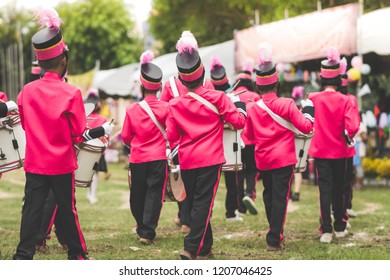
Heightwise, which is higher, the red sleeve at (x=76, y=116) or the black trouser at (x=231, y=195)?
the red sleeve at (x=76, y=116)

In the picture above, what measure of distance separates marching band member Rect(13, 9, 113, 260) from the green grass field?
3.90ft

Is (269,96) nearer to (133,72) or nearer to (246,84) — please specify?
(246,84)

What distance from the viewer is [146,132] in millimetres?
8375

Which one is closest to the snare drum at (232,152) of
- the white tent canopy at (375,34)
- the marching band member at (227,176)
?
the marching band member at (227,176)

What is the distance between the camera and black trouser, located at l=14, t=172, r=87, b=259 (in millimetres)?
6055

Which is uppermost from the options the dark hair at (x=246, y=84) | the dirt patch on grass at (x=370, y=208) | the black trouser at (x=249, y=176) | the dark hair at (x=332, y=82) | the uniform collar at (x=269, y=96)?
the uniform collar at (x=269, y=96)

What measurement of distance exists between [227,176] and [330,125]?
83.9 inches

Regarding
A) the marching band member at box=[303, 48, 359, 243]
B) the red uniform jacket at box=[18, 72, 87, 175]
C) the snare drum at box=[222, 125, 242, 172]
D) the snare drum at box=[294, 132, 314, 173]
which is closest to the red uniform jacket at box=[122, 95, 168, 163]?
the snare drum at box=[222, 125, 242, 172]

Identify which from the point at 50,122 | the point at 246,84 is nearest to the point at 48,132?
the point at 50,122

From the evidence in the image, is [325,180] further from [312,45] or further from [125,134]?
[312,45]

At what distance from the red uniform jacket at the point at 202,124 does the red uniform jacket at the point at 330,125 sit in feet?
6.09

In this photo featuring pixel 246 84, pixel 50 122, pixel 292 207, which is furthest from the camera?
pixel 292 207

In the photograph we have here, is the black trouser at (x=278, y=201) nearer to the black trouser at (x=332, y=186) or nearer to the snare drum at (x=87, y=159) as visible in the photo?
the black trouser at (x=332, y=186)

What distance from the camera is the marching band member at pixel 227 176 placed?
1009 centimetres
